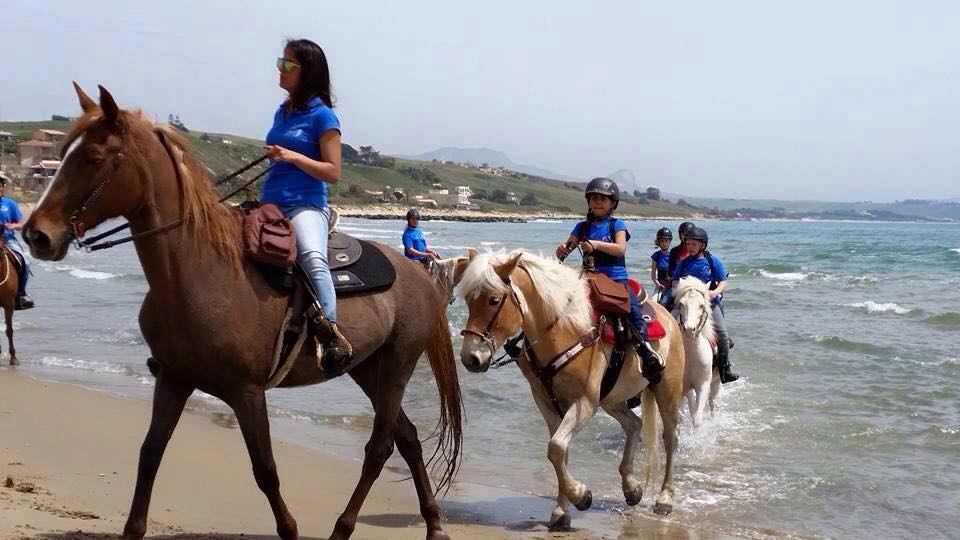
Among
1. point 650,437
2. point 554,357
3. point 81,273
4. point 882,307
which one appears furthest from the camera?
point 81,273

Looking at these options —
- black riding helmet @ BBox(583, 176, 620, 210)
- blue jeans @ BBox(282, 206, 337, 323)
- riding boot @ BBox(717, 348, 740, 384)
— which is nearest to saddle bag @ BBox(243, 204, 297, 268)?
blue jeans @ BBox(282, 206, 337, 323)

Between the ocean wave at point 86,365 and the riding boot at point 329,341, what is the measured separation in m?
8.66

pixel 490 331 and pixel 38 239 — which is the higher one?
pixel 38 239

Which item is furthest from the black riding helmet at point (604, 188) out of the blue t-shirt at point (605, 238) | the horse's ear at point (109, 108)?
the horse's ear at point (109, 108)

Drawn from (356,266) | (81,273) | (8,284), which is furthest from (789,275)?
(356,266)

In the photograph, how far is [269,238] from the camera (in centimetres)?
495

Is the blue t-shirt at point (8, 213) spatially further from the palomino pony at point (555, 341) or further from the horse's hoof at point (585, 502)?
the horse's hoof at point (585, 502)

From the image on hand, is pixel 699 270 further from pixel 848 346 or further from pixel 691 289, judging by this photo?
pixel 848 346

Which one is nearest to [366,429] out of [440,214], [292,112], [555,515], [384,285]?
[555,515]

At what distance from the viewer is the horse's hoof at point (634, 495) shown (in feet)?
26.3

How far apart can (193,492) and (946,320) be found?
21260 mm

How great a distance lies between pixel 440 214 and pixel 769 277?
109 m

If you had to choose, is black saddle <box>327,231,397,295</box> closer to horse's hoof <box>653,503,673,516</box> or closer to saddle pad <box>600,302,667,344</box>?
saddle pad <box>600,302,667,344</box>

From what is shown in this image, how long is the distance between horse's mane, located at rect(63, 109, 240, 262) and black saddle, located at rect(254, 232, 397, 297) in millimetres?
452
